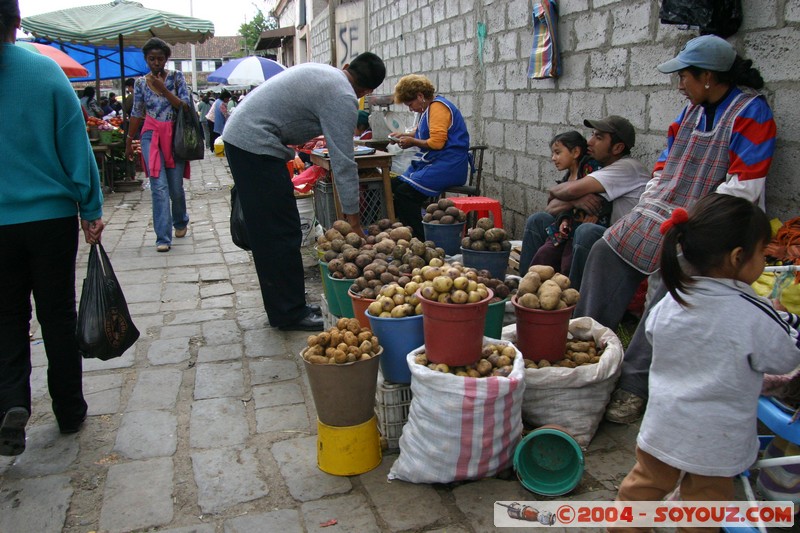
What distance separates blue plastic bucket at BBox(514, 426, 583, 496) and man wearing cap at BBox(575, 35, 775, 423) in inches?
23.9

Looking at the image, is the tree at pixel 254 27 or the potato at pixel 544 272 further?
the tree at pixel 254 27

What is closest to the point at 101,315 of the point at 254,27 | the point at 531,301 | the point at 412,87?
the point at 531,301

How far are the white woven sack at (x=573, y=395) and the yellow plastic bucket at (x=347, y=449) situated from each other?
0.78 m

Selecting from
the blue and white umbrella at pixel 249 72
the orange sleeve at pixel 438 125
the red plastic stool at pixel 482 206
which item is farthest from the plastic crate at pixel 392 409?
the blue and white umbrella at pixel 249 72

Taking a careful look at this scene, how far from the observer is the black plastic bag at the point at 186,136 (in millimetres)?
7402

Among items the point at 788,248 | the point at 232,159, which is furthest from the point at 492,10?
the point at 788,248

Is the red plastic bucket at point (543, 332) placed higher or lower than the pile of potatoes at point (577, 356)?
higher

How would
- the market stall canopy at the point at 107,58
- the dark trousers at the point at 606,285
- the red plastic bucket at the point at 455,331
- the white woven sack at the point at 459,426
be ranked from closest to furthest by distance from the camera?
the white woven sack at the point at 459,426, the red plastic bucket at the point at 455,331, the dark trousers at the point at 606,285, the market stall canopy at the point at 107,58

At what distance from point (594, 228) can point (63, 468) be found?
3184 millimetres

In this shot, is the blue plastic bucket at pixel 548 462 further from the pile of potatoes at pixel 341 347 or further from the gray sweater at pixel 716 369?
the pile of potatoes at pixel 341 347

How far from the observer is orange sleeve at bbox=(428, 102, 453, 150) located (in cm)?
629

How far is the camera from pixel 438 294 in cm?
299

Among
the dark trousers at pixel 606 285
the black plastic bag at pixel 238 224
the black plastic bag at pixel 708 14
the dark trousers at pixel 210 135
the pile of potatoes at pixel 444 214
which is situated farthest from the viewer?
the dark trousers at pixel 210 135

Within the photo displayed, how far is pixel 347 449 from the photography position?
3057 mm
